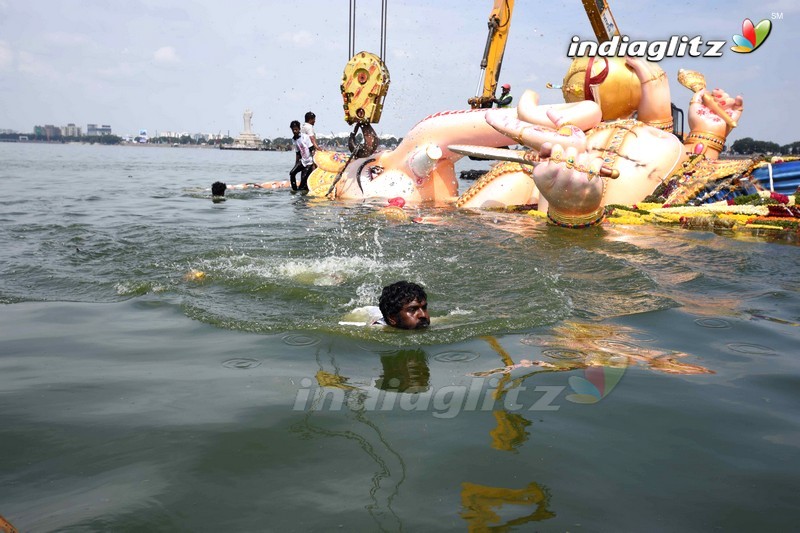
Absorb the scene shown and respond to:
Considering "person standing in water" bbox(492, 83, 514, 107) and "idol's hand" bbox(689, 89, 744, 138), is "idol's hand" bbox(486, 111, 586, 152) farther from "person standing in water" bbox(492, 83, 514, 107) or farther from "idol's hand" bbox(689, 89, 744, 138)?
"person standing in water" bbox(492, 83, 514, 107)

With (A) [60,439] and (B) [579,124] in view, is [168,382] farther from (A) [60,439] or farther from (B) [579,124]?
(B) [579,124]

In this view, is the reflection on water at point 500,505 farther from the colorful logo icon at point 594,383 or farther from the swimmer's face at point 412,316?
the swimmer's face at point 412,316

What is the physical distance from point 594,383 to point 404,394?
90cm

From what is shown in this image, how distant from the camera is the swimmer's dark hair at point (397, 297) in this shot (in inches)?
165

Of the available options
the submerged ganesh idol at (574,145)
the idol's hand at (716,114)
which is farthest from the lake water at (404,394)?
the idol's hand at (716,114)

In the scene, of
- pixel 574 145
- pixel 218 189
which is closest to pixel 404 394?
pixel 574 145

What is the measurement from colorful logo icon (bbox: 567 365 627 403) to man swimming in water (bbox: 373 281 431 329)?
3.49 ft

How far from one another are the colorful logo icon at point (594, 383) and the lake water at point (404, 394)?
0.01m

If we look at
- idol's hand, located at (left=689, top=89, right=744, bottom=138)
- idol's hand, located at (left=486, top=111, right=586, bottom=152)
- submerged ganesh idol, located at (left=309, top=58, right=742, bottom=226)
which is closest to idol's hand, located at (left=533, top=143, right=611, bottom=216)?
submerged ganesh idol, located at (left=309, top=58, right=742, bottom=226)

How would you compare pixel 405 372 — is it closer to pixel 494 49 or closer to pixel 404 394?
pixel 404 394

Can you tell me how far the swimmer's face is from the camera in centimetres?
419

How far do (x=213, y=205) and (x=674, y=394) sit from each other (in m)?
10.3

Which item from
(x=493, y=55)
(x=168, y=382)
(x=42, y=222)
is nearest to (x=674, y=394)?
(x=168, y=382)

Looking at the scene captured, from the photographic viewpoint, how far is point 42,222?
375 inches
